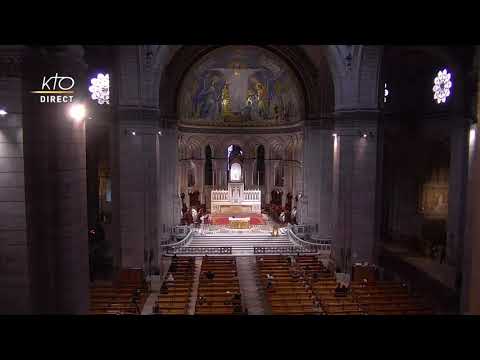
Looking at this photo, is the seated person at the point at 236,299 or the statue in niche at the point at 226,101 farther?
the statue in niche at the point at 226,101

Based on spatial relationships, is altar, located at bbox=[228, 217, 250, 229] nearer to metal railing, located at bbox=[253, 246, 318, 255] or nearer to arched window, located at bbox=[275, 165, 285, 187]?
metal railing, located at bbox=[253, 246, 318, 255]

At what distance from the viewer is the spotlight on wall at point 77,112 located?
1011 centimetres

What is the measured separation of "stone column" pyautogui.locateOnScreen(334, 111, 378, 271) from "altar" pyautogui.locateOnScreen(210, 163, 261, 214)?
16.3 metres

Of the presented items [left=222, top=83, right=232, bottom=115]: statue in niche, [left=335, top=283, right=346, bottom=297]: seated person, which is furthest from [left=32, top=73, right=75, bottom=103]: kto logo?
[left=222, top=83, right=232, bottom=115]: statue in niche

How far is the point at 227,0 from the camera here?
174 inches

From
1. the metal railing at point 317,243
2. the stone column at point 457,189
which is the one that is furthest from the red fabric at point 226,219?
the stone column at point 457,189

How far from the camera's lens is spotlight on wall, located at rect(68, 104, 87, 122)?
1011 centimetres

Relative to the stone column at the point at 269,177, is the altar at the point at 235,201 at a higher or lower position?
lower

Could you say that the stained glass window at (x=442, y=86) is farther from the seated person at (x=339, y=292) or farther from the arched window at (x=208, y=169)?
the arched window at (x=208, y=169)

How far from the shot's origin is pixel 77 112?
1027cm

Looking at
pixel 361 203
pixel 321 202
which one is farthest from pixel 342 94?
pixel 321 202

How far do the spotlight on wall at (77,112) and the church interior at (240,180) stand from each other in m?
0.05
